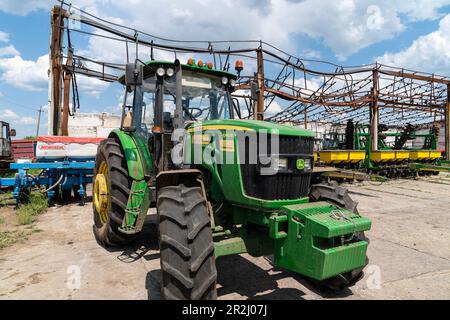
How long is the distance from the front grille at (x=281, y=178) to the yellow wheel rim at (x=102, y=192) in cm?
267

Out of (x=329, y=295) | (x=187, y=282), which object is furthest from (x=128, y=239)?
(x=329, y=295)

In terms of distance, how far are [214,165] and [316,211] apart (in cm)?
115

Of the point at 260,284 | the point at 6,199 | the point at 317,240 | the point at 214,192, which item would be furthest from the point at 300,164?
the point at 6,199

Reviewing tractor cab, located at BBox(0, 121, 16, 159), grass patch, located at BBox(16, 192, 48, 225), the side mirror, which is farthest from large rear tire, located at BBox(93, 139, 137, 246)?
tractor cab, located at BBox(0, 121, 16, 159)

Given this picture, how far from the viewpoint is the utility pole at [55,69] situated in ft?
33.1

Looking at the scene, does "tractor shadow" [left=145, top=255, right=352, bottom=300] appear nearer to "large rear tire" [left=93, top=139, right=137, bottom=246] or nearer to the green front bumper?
the green front bumper

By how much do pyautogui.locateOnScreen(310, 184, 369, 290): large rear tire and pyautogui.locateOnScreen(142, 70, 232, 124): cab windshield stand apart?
1.69m

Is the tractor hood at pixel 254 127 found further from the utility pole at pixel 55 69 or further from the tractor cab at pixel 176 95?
the utility pole at pixel 55 69

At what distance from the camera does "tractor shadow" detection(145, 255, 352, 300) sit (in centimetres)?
370

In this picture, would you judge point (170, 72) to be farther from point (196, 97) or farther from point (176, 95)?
point (196, 97)

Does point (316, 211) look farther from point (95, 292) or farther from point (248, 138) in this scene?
point (95, 292)

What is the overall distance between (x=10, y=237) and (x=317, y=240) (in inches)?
202

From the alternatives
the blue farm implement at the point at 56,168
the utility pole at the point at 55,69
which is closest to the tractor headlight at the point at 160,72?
the blue farm implement at the point at 56,168
